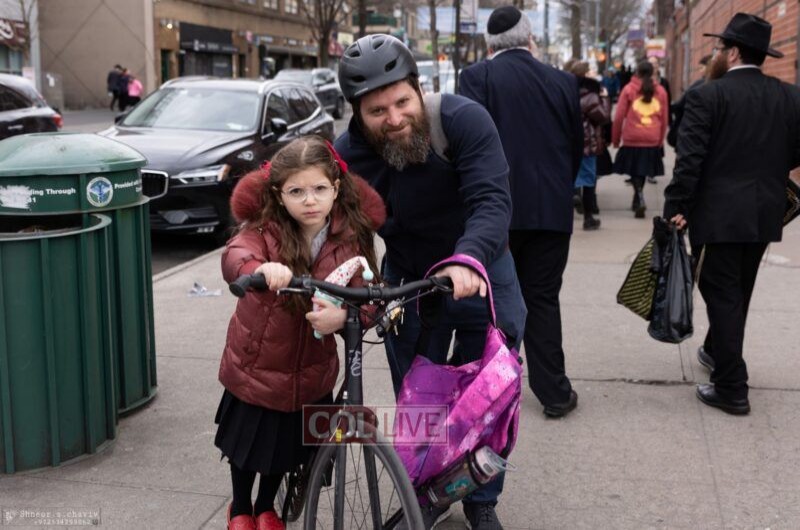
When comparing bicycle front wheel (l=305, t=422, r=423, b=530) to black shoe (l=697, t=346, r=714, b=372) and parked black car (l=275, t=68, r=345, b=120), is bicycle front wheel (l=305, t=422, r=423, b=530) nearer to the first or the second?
black shoe (l=697, t=346, r=714, b=372)

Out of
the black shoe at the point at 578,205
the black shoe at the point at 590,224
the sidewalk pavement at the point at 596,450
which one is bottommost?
the sidewalk pavement at the point at 596,450

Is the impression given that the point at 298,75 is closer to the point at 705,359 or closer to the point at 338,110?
the point at 338,110

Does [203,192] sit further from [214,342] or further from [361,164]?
[361,164]

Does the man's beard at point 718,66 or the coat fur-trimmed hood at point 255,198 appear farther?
the man's beard at point 718,66

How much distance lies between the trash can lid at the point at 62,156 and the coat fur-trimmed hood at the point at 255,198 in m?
1.34

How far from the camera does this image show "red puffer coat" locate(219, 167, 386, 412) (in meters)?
3.05

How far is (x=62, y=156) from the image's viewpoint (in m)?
4.14

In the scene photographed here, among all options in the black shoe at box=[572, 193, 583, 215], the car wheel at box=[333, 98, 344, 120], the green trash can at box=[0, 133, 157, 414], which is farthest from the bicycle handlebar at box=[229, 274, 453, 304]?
the car wheel at box=[333, 98, 344, 120]

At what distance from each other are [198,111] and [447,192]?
26.7 feet

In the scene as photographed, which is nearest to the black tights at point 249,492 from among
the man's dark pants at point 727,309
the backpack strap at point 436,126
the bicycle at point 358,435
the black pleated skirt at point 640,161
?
the bicycle at point 358,435

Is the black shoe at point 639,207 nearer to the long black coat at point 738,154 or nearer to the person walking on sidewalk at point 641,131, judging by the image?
the person walking on sidewalk at point 641,131

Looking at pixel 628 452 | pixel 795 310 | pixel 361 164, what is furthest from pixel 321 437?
pixel 795 310

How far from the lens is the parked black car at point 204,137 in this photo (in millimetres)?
9312

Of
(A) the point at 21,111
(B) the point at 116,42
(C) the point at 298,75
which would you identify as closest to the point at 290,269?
(A) the point at 21,111
